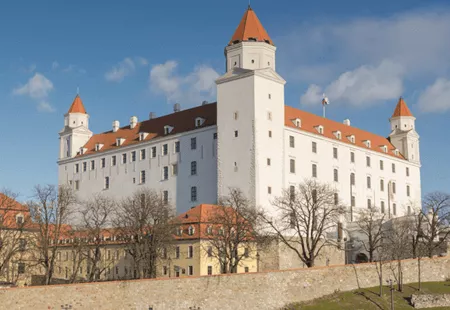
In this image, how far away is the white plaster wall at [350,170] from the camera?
269 feet

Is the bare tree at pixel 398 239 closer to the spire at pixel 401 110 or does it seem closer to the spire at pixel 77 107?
the spire at pixel 401 110

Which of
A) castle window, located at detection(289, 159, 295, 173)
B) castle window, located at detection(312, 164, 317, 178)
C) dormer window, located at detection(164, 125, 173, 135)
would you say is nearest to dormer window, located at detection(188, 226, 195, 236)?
castle window, located at detection(289, 159, 295, 173)

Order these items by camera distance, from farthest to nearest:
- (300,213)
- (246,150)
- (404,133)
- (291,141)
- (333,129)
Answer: (404,133) < (333,129) < (291,141) < (300,213) < (246,150)

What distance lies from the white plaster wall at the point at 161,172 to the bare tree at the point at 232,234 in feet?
34.8

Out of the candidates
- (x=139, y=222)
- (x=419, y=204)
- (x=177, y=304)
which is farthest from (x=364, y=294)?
(x=419, y=204)

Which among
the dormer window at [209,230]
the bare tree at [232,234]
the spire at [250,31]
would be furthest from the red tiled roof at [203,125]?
the dormer window at [209,230]

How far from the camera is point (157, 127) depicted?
3620 inches

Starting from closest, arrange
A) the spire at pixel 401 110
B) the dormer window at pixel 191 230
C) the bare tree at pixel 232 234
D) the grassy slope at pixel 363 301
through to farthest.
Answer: the grassy slope at pixel 363 301, the bare tree at pixel 232 234, the dormer window at pixel 191 230, the spire at pixel 401 110

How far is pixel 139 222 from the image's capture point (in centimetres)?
6862

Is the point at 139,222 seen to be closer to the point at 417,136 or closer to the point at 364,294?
the point at 364,294

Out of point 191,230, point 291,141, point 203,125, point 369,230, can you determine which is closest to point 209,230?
point 191,230

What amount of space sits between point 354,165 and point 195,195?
22435 mm

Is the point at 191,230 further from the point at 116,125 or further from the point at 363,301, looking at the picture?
the point at 116,125

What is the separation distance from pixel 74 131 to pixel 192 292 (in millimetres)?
58516
